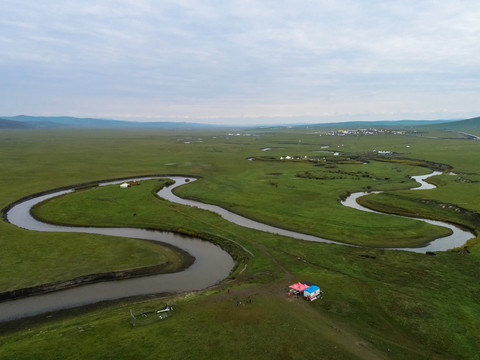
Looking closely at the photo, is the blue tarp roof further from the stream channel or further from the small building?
the stream channel

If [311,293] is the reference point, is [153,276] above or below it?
below

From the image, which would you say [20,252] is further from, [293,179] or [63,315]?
[293,179]

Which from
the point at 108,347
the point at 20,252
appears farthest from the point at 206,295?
the point at 20,252

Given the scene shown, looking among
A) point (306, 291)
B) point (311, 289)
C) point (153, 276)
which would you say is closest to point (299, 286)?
point (306, 291)

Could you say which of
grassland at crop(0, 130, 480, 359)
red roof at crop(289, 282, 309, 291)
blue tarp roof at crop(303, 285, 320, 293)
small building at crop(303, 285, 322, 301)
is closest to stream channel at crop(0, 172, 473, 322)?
grassland at crop(0, 130, 480, 359)

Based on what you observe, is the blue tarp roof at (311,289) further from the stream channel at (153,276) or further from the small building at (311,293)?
the stream channel at (153,276)

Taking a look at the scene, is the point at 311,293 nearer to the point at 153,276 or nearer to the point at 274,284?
the point at 274,284
